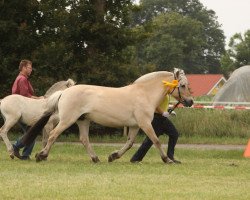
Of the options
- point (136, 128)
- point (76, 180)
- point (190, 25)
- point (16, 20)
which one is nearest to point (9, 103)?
point (136, 128)

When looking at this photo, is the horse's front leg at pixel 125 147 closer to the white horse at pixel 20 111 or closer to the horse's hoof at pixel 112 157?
the horse's hoof at pixel 112 157

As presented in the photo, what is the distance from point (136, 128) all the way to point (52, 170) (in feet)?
9.09

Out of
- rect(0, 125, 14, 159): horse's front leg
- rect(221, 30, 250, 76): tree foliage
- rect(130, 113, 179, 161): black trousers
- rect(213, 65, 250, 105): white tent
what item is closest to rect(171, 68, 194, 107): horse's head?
rect(130, 113, 179, 161): black trousers

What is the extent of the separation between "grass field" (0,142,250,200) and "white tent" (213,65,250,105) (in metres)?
16.6

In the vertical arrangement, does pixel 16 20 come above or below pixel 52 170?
above

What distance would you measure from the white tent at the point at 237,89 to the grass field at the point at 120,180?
→ 54.5ft

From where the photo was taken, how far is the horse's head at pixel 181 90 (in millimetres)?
15602

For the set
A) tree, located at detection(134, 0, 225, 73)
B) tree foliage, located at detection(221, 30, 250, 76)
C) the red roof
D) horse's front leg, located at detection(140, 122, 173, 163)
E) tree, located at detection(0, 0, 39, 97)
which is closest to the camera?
horse's front leg, located at detection(140, 122, 173, 163)

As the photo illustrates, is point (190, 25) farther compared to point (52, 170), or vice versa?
point (190, 25)

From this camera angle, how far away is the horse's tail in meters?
15.7

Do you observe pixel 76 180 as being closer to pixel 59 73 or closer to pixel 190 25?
pixel 59 73

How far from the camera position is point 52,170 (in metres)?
13.4

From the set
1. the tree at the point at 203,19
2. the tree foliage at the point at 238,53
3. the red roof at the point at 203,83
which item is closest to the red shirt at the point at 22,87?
the tree foliage at the point at 238,53

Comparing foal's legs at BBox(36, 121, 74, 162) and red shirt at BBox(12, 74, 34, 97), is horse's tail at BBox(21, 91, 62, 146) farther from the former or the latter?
red shirt at BBox(12, 74, 34, 97)
